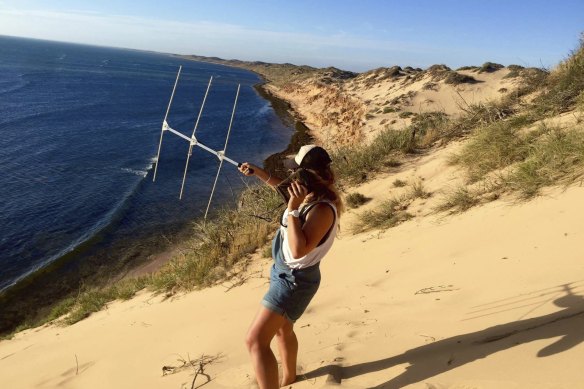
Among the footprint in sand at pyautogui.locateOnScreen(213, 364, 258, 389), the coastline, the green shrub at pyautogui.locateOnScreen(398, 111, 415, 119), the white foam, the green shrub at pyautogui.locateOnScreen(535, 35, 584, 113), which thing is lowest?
the coastline

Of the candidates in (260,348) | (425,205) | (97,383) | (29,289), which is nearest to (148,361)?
(97,383)

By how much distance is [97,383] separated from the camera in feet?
14.2

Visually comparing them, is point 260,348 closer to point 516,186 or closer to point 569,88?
point 516,186

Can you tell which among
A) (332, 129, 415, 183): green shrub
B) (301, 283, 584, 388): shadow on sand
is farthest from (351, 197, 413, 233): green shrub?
(301, 283, 584, 388): shadow on sand

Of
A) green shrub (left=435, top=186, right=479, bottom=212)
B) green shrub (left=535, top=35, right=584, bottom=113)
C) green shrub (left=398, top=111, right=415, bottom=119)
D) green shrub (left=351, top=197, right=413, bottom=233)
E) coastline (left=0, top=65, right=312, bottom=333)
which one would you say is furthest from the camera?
green shrub (left=398, top=111, right=415, bottom=119)

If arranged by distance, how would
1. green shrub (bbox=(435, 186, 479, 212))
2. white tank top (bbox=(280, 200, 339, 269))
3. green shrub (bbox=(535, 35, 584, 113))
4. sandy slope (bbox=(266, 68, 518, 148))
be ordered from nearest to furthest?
white tank top (bbox=(280, 200, 339, 269)) → green shrub (bbox=(435, 186, 479, 212)) → green shrub (bbox=(535, 35, 584, 113)) → sandy slope (bbox=(266, 68, 518, 148))

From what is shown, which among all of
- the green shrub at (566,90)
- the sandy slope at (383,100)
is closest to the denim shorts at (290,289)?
the green shrub at (566,90)

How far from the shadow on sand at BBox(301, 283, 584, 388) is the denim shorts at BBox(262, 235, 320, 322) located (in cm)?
79

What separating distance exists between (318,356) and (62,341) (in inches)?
157

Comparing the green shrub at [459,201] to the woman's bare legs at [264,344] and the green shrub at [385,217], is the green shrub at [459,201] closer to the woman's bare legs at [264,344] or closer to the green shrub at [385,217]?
the green shrub at [385,217]

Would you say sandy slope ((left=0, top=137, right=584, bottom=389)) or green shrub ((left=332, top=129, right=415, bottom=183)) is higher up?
green shrub ((left=332, top=129, right=415, bottom=183))

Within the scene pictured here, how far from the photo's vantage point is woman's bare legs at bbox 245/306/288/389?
2891 mm

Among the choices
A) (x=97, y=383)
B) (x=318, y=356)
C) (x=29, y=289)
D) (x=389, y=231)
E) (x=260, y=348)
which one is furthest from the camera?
(x=29, y=289)

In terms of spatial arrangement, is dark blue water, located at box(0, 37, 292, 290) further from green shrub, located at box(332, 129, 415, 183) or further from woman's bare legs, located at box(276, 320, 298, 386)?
woman's bare legs, located at box(276, 320, 298, 386)
